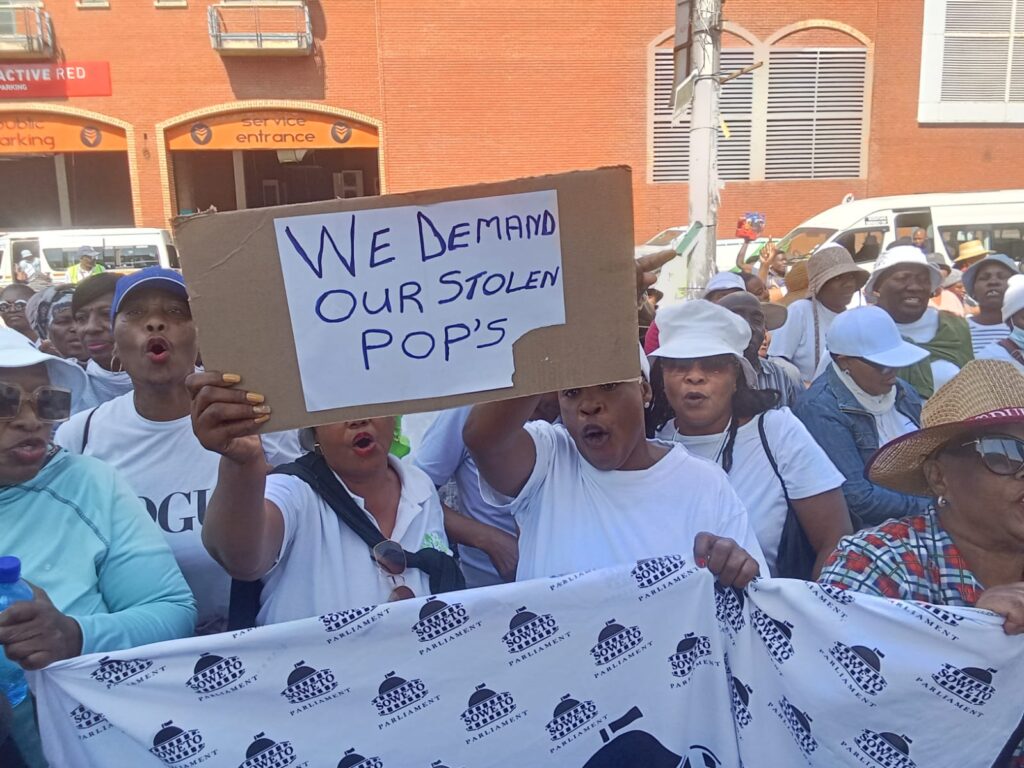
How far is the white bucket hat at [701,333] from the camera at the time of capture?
2.49 meters

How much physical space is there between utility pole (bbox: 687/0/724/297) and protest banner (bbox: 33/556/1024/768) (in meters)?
5.47

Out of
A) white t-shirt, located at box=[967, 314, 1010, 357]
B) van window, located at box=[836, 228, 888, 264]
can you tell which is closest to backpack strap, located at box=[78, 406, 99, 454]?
white t-shirt, located at box=[967, 314, 1010, 357]

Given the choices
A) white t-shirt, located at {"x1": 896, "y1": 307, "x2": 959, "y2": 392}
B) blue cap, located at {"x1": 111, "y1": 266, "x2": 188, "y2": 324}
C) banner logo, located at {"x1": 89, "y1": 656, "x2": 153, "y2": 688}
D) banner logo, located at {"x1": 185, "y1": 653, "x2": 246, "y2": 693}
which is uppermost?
blue cap, located at {"x1": 111, "y1": 266, "x2": 188, "y2": 324}

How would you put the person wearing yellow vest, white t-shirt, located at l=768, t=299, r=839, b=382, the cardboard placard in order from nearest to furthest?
the cardboard placard
white t-shirt, located at l=768, t=299, r=839, b=382
the person wearing yellow vest

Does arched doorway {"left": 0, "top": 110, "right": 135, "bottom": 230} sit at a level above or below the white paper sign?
above

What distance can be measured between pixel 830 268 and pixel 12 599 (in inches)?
180

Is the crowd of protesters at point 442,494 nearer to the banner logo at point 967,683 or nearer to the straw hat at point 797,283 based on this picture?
the banner logo at point 967,683

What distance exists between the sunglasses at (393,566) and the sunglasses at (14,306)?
6.13m

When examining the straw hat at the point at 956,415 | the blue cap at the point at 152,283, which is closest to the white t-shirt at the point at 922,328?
the straw hat at the point at 956,415

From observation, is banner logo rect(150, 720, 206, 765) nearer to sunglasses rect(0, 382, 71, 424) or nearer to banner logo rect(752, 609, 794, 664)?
sunglasses rect(0, 382, 71, 424)

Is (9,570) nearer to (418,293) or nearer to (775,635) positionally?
(418,293)

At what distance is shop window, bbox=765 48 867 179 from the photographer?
63.5ft

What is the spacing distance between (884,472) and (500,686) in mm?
1092

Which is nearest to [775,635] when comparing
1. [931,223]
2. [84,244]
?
[931,223]
